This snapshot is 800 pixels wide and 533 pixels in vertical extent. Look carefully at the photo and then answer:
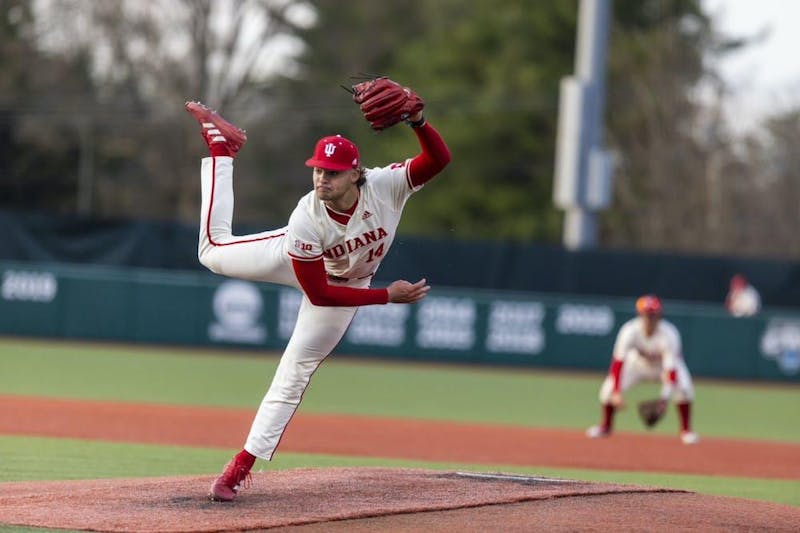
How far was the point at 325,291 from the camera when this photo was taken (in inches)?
255

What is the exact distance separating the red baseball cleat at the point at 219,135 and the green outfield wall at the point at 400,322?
41.1ft

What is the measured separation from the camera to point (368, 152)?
41.0 metres

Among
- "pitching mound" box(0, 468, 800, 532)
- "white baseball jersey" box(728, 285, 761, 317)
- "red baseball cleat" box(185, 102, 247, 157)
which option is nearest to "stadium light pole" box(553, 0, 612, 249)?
"white baseball jersey" box(728, 285, 761, 317)

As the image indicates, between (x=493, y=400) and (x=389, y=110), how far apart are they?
10303 mm

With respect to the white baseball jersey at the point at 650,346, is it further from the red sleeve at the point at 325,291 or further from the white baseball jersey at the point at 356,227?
the red sleeve at the point at 325,291

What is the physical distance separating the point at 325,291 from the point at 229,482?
1.09 metres

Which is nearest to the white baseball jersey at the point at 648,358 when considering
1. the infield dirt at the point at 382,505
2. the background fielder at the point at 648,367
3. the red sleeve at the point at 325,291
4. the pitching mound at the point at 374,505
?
the background fielder at the point at 648,367

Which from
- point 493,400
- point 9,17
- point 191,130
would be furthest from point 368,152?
point 493,400

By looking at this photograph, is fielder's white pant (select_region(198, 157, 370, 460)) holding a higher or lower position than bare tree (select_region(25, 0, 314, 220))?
lower

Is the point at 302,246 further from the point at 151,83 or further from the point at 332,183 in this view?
the point at 151,83

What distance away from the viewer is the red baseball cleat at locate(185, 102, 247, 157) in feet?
23.4

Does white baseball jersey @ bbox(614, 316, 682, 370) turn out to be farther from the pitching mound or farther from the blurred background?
the blurred background

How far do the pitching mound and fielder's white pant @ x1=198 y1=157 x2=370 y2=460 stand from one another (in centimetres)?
40

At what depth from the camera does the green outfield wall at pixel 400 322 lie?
20.0m
